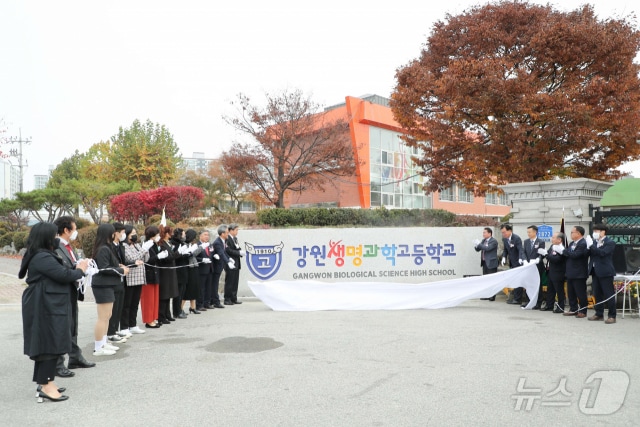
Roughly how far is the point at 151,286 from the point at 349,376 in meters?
4.62

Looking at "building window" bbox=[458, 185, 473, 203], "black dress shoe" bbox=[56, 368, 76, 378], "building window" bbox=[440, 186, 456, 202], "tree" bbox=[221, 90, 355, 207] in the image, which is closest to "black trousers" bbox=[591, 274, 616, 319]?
"black dress shoe" bbox=[56, 368, 76, 378]

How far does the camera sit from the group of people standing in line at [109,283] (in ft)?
16.6

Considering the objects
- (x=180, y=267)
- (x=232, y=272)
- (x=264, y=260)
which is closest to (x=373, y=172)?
(x=264, y=260)

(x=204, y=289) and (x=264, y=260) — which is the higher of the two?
(x=264, y=260)

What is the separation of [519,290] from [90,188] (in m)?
29.6

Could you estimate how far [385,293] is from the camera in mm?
10953

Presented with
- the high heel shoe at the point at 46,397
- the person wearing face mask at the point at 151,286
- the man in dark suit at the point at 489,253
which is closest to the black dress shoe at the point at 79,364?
the high heel shoe at the point at 46,397

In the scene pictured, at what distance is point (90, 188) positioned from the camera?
33312 millimetres

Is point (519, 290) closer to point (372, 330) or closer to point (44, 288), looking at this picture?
point (372, 330)

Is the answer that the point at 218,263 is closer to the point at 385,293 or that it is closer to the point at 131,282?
the point at 131,282

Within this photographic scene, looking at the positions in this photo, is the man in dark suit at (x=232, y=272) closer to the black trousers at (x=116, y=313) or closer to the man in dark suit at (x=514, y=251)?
the black trousers at (x=116, y=313)

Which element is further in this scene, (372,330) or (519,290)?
(519,290)

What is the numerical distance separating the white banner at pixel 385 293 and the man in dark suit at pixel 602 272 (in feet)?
5.41

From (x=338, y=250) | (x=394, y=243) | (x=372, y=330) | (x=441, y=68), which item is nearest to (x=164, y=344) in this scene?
(x=372, y=330)
